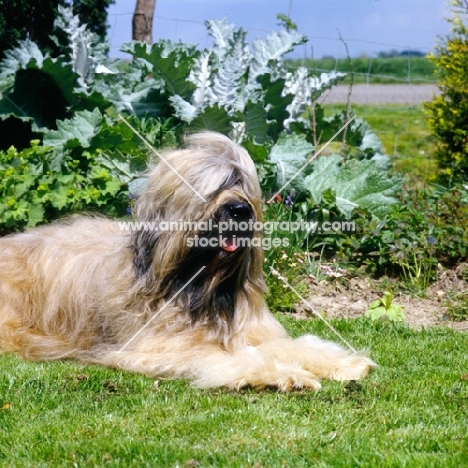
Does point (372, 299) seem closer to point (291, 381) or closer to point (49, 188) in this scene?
point (291, 381)

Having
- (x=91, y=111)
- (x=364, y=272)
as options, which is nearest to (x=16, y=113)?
(x=91, y=111)

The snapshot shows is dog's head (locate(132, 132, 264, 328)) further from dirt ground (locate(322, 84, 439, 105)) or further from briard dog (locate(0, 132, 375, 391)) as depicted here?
dirt ground (locate(322, 84, 439, 105))

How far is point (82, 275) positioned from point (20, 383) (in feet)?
3.10

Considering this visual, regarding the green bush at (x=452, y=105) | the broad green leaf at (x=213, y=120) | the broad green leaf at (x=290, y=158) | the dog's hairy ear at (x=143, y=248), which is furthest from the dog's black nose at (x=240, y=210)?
the green bush at (x=452, y=105)

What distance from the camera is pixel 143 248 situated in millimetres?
4914

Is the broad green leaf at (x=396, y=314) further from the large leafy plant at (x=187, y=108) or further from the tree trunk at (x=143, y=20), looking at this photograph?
the tree trunk at (x=143, y=20)

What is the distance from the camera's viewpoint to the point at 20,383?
4617 mm

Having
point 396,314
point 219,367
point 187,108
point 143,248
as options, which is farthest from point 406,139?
point 219,367

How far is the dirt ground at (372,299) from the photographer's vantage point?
6561 millimetres

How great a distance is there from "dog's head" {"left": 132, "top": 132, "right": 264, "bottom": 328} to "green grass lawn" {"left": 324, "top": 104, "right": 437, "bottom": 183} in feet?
17.4

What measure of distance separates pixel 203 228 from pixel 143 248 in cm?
51

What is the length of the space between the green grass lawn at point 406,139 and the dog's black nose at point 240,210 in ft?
18.1

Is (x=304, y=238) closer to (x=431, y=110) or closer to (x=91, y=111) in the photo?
(x=91, y=111)

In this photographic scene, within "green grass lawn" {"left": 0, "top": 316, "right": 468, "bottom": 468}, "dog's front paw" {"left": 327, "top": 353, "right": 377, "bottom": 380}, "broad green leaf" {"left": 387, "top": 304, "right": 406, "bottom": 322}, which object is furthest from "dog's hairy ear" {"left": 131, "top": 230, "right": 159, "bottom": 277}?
"broad green leaf" {"left": 387, "top": 304, "right": 406, "bottom": 322}
